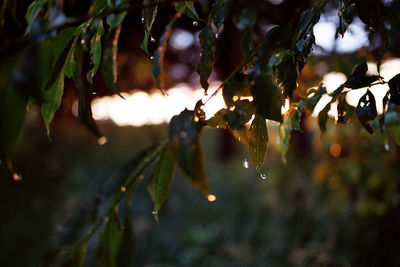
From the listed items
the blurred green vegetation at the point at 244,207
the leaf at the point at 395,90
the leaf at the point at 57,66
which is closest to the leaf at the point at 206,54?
the leaf at the point at 57,66

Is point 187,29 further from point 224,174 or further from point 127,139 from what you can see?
point 127,139

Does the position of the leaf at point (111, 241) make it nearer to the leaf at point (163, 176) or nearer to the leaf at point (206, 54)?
the leaf at point (163, 176)

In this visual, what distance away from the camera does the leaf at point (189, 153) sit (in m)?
0.29

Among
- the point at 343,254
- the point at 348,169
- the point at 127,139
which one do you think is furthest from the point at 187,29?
the point at 127,139

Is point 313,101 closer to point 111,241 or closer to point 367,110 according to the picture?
point 367,110

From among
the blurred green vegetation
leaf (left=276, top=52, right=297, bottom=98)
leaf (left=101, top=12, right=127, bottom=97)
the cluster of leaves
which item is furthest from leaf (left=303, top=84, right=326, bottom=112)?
the blurred green vegetation

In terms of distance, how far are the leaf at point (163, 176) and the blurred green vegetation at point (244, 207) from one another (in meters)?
1.09

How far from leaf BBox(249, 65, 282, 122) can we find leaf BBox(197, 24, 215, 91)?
0.08 meters

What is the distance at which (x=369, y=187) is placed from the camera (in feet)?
6.21

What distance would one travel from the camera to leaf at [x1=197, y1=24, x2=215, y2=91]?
0.40 metres

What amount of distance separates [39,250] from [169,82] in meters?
2.19

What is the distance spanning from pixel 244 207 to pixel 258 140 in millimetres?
3342

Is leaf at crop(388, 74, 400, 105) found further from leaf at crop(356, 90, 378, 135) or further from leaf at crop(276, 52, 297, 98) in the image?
leaf at crop(276, 52, 297, 98)

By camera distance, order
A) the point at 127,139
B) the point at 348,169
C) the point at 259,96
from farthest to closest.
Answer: the point at 127,139, the point at 348,169, the point at 259,96
